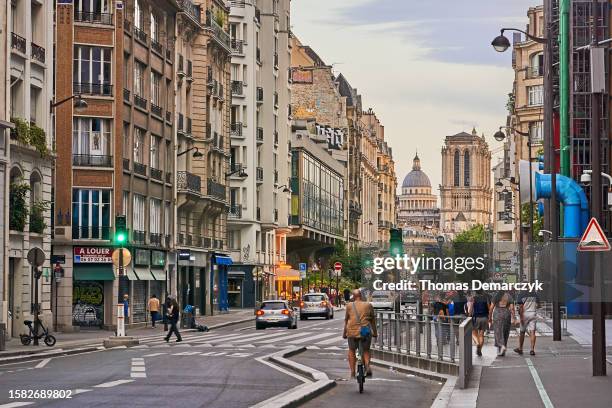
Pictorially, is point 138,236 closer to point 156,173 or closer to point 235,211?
point 156,173

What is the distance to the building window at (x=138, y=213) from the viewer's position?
64.4 meters

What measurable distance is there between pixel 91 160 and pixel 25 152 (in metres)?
14.6

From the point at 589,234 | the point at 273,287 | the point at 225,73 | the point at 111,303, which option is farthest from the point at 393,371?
the point at 273,287

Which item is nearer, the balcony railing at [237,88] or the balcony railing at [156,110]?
the balcony railing at [156,110]

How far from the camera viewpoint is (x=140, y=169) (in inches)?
2579

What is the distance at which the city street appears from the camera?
21.1 meters

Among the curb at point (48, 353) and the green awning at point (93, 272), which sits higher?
the green awning at point (93, 272)

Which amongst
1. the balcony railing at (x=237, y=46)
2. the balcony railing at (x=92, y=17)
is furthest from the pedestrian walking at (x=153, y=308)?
the balcony railing at (x=237, y=46)

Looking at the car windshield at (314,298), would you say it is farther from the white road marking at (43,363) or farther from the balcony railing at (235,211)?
the white road marking at (43,363)

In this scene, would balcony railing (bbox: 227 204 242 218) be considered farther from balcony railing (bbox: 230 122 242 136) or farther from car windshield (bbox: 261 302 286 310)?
A: car windshield (bbox: 261 302 286 310)

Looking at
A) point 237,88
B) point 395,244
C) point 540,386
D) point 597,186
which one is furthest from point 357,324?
point 237,88

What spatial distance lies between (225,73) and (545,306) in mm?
36377

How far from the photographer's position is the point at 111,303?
60281 millimetres

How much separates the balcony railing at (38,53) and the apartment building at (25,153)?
22 millimetres
